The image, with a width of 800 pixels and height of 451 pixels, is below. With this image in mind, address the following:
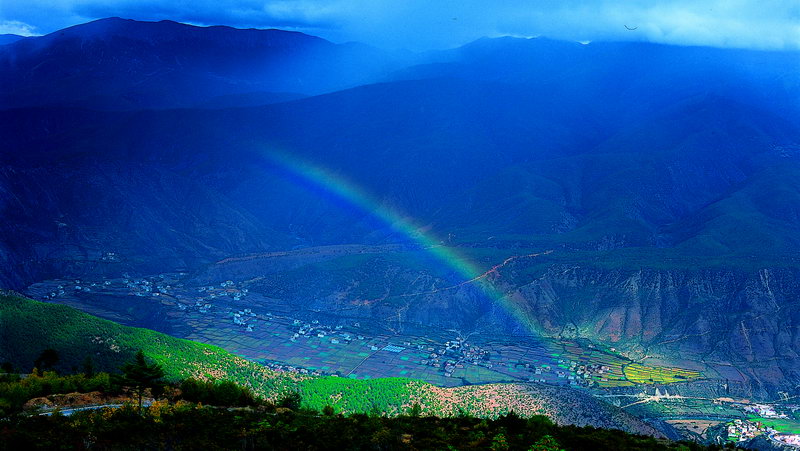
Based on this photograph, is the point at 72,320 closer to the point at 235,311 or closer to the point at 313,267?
the point at 235,311

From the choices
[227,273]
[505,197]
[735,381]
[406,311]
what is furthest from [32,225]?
[735,381]

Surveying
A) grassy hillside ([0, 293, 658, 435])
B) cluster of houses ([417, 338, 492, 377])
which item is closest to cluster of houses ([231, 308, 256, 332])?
cluster of houses ([417, 338, 492, 377])

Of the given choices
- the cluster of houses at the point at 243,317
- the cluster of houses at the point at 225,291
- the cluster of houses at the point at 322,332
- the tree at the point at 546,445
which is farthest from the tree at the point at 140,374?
the cluster of houses at the point at 225,291

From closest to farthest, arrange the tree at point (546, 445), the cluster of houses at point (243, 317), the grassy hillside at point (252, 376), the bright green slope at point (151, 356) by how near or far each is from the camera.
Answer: the tree at point (546, 445)
the bright green slope at point (151, 356)
the grassy hillside at point (252, 376)
the cluster of houses at point (243, 317)

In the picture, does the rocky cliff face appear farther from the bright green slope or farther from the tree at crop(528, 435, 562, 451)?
the tree at crop(528, 435, 562, 451)

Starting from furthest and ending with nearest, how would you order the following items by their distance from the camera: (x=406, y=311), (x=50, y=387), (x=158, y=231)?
(x=158, y=231) < (x=406, y=311) < (x=50, y=387)

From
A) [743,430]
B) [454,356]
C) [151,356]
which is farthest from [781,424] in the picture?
[151,356]

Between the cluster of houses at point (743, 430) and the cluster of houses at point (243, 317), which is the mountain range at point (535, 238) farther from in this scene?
the cluster of houses at point (743, 430)

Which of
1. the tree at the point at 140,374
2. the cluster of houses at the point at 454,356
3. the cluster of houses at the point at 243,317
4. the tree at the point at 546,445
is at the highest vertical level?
the cluster of houses at the point at 243,317
